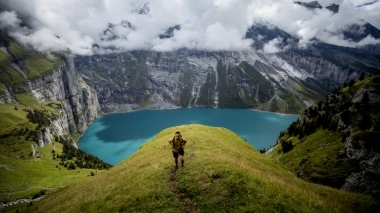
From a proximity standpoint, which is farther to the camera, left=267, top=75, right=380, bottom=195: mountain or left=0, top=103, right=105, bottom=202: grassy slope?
left=0, top=103, right=105, bottom=202: grassy slope

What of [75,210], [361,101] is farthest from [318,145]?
[75,210]

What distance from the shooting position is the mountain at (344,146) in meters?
73.5

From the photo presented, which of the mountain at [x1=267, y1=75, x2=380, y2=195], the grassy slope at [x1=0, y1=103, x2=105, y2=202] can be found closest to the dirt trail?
the mountain at [x1=267, y1=75, x2=380, y2=195]

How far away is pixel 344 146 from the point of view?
87.7 metres

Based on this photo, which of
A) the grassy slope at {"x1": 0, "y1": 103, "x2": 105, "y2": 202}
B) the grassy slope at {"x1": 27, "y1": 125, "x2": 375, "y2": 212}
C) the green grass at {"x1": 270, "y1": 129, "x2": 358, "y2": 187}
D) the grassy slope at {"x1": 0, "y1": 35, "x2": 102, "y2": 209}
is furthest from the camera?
the grassy slope at {"x1": 0, "y1": 103, "x2": 105, "y2": 202}

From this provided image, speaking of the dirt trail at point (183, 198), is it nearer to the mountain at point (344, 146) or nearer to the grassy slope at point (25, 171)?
the mountain at point (344, 146)

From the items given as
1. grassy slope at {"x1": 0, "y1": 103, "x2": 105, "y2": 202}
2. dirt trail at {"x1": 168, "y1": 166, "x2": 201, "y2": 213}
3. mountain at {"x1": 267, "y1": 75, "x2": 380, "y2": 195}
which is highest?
dirt trail at {"x1": 168, "y1": 166, "x2": 201, "y2": 213}

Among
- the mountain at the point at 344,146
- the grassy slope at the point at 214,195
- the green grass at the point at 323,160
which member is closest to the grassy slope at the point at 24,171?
the green grass at the point at 323,160

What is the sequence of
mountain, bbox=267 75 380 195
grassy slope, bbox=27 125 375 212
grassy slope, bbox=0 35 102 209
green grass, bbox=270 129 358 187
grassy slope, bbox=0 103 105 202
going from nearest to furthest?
grassy slope, bbox=27 125 375 212 < mountain, bbox=267 75 380 195 < green grass, bbox=270 129 358 187 < grassy slope, bbox=0 35 102 209 < grassy slope, bbox=0 103 105 202

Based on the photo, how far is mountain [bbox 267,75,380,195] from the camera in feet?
241

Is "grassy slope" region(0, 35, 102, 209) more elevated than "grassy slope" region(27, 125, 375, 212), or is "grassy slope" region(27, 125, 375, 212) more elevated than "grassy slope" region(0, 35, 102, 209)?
"grassy slope" region(27, 125, 375, 212)

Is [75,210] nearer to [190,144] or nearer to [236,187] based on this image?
[236,187]

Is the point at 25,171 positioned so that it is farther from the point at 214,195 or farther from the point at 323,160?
the point at 214,195

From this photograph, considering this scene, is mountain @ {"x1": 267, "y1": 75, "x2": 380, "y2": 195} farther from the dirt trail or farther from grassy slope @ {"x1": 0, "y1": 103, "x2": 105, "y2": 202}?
grassy slope @ {"x1": 0, "y1": 103, "x2": 105, "y2": 202}
